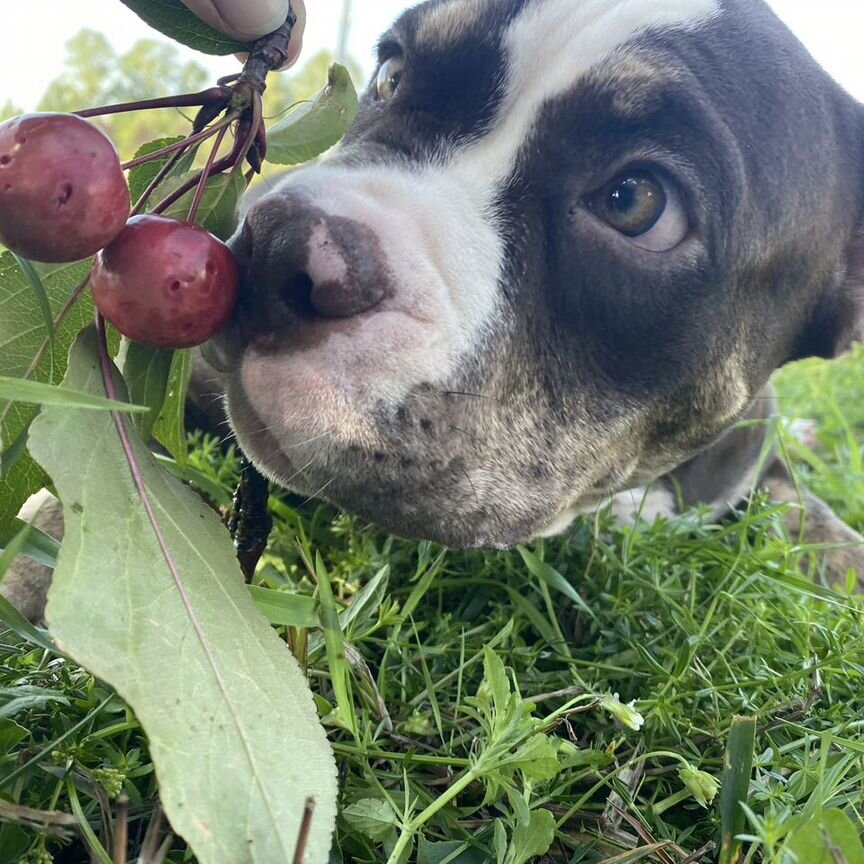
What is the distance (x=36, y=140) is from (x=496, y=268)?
860 mm

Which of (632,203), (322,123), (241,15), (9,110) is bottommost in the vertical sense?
(9,110)

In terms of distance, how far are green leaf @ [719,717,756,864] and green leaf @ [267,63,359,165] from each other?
4.18ft

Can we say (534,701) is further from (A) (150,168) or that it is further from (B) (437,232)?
(A) (150,168)

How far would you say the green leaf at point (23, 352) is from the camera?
1355 millimetres

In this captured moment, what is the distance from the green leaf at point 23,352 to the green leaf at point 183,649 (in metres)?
0.14

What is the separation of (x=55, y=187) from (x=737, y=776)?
4.12ft

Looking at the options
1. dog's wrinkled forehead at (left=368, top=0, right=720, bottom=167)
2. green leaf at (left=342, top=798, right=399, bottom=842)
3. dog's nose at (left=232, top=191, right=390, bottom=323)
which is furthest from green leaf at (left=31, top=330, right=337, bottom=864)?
dog's wrinkled forehead at (left=368, top=0, right=720, bottom=167)

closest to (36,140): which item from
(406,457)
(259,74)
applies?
(259,74)

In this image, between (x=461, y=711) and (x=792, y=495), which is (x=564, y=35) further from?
(x=792, y=495)

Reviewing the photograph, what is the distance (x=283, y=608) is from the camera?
1409 millimetres

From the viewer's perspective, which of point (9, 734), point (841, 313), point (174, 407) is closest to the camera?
point (9, 734)

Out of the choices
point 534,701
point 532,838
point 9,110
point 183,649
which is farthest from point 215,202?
point 9,110

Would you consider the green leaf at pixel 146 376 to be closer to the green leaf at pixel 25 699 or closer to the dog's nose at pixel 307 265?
the dog's nose at pixel 307 265

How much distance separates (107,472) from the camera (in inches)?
48.1
